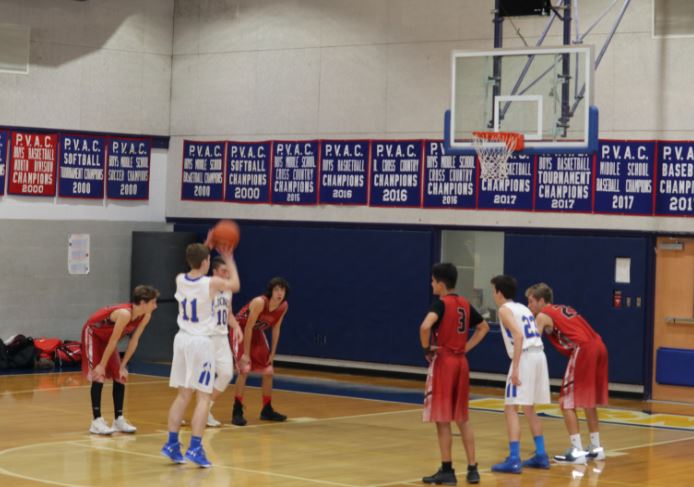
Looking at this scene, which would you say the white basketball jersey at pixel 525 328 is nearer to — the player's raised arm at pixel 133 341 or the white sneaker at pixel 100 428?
the player's raised arm at pixel 133 341

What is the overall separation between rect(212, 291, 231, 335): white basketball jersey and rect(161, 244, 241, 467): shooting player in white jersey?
2.04 ft

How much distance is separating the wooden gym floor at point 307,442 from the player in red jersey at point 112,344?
0.82 feet

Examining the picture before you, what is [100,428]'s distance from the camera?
13125 mm

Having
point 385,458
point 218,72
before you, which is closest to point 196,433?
point 385,458

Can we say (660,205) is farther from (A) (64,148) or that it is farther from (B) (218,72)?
(A) (64,148)

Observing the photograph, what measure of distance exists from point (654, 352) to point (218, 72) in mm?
9099

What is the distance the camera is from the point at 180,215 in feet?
73.7

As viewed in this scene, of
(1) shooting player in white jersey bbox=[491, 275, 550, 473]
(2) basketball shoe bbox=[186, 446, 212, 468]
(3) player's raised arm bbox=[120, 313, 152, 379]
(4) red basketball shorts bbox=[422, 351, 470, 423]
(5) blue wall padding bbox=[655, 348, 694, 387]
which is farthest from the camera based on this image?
(5) blue wall padding bbox=[655, 348, 694, 387]

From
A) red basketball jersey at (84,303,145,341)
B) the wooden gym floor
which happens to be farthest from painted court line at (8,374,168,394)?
red basketball jersey at (84,303,145,341)

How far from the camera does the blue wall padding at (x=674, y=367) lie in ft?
57.5

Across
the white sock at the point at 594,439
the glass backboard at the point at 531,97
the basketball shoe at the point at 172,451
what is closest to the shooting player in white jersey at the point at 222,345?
the basketball shoe at the point at 172,451

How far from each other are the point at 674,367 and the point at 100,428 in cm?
851

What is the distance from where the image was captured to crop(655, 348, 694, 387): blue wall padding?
57.5 feet

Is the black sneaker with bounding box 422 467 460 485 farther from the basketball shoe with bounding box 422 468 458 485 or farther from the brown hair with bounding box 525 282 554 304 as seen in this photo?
the brown hair with bounding box 525 282 554 304
